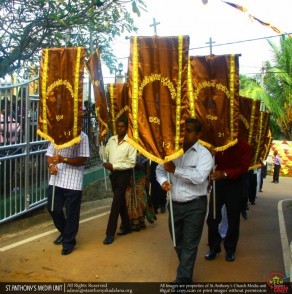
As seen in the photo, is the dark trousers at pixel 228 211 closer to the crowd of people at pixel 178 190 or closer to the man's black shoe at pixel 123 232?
the crowd of people at pixel 178 190

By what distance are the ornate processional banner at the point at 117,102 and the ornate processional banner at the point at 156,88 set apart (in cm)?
253

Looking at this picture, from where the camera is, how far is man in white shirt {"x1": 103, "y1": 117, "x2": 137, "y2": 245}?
5301 mm

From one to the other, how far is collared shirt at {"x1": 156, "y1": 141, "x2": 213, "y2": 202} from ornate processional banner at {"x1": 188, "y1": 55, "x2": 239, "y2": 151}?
22.3 inches

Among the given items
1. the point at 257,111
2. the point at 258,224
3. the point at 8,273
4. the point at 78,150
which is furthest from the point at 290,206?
the point at 8,273

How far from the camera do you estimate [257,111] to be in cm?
630

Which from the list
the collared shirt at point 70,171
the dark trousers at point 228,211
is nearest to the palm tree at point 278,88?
the dark trousers at point 228,211

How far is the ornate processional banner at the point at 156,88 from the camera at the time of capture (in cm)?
380

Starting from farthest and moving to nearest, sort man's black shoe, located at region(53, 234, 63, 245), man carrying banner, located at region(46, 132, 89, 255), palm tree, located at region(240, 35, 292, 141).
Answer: palm tree, located at region(240, 35, 292, 141) → man's black shoe, located at region(53, 234, 63, 245) → man carrying banner, located at region(46, 132, 89, 255)

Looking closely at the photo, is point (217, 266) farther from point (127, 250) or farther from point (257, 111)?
point (257, 111)

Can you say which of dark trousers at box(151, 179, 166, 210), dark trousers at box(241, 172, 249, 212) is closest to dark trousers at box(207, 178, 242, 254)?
dark trousers at box(241, 172, 249, 212)

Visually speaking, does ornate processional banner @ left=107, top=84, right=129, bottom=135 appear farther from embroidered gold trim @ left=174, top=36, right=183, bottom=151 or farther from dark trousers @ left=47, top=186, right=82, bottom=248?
embroidered gold trim @ left=174, top=36, right=183, bottom=151

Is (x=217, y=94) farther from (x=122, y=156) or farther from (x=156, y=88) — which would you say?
(x=122, y=156)

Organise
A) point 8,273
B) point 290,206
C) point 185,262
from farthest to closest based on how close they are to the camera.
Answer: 1. point 290,206
2. point 8,273
3. point 185,262

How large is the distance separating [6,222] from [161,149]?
3.33m
